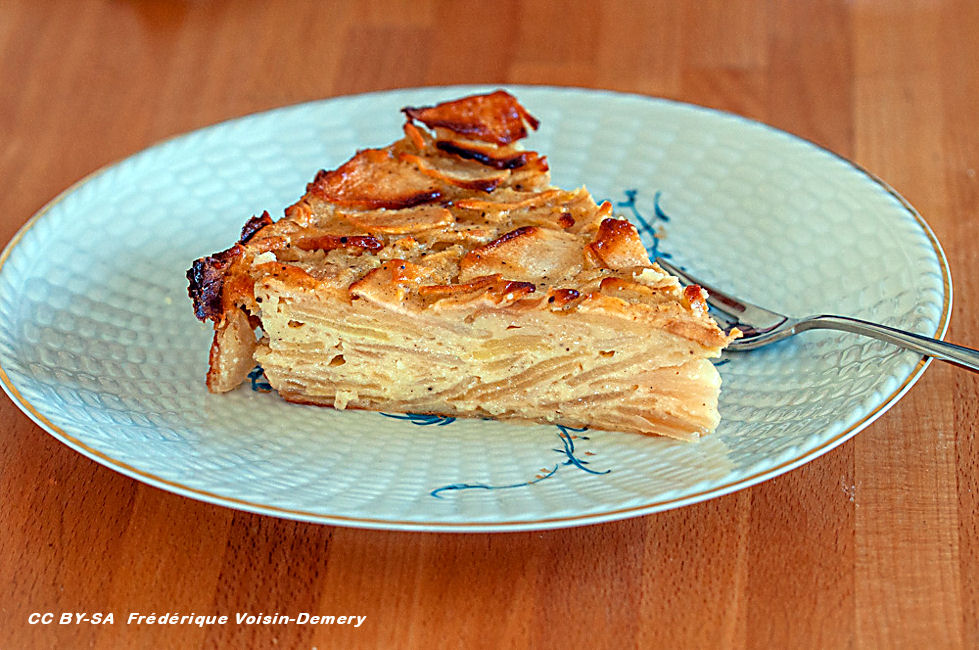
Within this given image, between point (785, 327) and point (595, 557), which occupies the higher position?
point (785, 327)

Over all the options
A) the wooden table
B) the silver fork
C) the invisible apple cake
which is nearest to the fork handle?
the silver fork

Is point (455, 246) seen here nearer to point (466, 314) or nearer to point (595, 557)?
point (466, 314)

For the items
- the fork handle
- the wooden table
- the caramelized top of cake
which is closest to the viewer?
the wooden table

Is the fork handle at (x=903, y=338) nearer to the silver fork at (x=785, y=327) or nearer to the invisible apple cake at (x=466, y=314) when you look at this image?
the silver fork at (x=785, y=327)

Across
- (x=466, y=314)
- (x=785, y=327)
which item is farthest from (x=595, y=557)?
(x=785, y=327)

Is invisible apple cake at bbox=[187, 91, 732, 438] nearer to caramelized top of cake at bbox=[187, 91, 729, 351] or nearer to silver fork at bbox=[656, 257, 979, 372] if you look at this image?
caramelized top of cake at bbox=[187, 91, 729, 351]

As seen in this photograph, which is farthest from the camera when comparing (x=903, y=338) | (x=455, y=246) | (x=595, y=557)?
(x=455, y=246)
